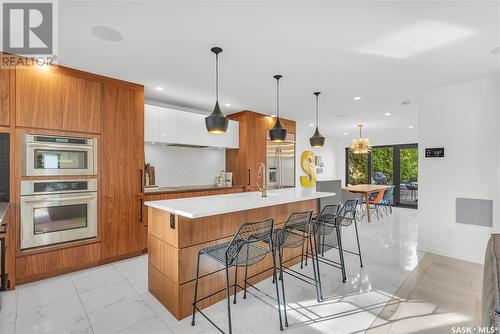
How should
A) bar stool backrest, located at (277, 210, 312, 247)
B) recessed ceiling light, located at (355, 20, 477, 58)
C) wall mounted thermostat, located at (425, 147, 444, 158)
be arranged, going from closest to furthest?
recessed ceiling light, located at (355, 20, 477, 58) < bar stool backrest, located at (277, 210, 312, 247) < wall mounted thermostat, located at (425, 147, 444, 158)

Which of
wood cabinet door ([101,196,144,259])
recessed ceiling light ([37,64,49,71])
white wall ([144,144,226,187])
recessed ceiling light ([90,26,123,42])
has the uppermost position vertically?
recessed ceiling light ([90,26,123,42])

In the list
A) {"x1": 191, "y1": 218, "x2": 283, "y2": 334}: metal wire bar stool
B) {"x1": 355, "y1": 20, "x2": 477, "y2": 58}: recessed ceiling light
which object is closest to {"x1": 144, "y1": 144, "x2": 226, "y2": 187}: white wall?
{"x1": 191, "y1": 218, "x2": 283, "y2": 334}: metal wire bar stool

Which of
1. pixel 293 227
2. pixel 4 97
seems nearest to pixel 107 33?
pixel 4 97

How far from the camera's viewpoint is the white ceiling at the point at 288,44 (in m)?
1.94

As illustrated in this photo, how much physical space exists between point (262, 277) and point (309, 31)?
2649mm

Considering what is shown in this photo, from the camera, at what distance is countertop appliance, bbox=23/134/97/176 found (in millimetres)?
2805

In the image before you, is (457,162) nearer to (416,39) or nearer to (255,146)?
(416,39)

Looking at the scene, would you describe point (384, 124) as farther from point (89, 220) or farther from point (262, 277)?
point (89, 220)

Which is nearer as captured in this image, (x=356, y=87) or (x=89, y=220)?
(x=89, y=220)

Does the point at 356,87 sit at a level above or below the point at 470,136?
above

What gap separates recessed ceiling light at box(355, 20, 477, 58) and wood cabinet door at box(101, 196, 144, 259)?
11.6ft

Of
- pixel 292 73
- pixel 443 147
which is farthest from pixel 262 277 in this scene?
pixel 443 147

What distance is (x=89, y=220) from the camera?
320 cm

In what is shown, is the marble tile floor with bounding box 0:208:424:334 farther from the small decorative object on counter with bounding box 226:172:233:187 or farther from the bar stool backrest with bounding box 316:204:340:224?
the small decorative object on counter with bounding box 226:172:233:187
